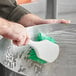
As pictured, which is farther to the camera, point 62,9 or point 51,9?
point 62,9

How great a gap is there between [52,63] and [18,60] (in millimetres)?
81

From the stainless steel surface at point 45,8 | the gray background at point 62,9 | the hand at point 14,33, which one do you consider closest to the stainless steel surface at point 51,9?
the stainless steel surface at point 45,8

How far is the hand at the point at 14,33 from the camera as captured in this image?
0.47m

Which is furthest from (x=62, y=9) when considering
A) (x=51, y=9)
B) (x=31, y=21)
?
(x=31, y=21)

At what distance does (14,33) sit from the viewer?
476 millimetres

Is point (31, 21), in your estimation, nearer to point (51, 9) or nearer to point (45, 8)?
point (51, 9)

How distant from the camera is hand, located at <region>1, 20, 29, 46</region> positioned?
47 cm

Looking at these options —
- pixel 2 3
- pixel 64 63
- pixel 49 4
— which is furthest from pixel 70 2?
pixel 64 63

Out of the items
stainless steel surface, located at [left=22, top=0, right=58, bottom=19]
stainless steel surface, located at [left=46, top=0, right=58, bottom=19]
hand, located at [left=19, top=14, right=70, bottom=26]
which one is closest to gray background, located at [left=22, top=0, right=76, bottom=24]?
stainless steel surface, located at [left=22, top=0, right=58, bottom=19]

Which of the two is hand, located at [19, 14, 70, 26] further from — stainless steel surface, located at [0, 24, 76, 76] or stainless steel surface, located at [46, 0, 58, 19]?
stainless steel surface, located at [46, 0, 58, 19]

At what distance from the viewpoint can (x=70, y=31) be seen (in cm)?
62

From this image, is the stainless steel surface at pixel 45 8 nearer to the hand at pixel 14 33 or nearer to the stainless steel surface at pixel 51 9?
the stainless steel surface at pixel 51 9

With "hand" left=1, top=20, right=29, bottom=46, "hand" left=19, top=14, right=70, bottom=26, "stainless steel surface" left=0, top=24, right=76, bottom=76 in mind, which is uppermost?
"hand" left=1, top=20, right=29, bottom=46

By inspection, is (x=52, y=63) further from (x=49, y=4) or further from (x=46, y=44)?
(x=49, y=4)
